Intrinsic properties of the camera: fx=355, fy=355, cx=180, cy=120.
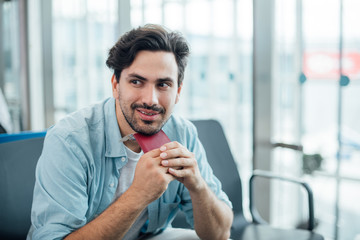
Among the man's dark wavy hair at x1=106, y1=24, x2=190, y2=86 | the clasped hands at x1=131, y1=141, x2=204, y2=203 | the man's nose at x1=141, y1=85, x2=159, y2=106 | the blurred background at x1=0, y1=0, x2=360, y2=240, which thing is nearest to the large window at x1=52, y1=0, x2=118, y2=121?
the blurred background at x1=0, y1=0, x2=360, y2=240

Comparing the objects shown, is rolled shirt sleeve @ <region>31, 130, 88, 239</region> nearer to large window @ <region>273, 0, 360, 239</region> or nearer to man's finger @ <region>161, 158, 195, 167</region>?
man's finger @ <region>161, 158, 195, 167</region>

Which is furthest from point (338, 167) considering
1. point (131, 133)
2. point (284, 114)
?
point (131, 133)

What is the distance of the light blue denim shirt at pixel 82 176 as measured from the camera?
3.56ft

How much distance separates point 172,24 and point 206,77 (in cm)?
44

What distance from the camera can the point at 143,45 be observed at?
1226 mm

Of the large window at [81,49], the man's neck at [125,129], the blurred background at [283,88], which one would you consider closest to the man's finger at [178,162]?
the man's neck at [125,129]

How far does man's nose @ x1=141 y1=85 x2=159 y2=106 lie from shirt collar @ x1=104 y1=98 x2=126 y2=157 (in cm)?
17

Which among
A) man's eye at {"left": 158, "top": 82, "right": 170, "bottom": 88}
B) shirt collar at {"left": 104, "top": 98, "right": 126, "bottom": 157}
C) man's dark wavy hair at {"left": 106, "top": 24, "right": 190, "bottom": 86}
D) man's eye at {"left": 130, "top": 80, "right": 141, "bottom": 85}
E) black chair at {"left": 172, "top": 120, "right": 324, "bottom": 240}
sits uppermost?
man's dark wavy hair at {"left": 106, "top": 24, "right": 190, "bottom": 86}

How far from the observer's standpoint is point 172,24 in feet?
7.98

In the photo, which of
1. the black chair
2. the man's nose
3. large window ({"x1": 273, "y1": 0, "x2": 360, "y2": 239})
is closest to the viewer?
the man's nose

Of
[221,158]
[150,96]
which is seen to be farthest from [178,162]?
[221,158]

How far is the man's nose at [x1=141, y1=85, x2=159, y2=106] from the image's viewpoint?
47.4 inches

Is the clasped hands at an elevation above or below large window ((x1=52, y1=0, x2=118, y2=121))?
below

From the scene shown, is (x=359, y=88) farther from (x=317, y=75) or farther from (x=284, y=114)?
(x=284, y=114)
